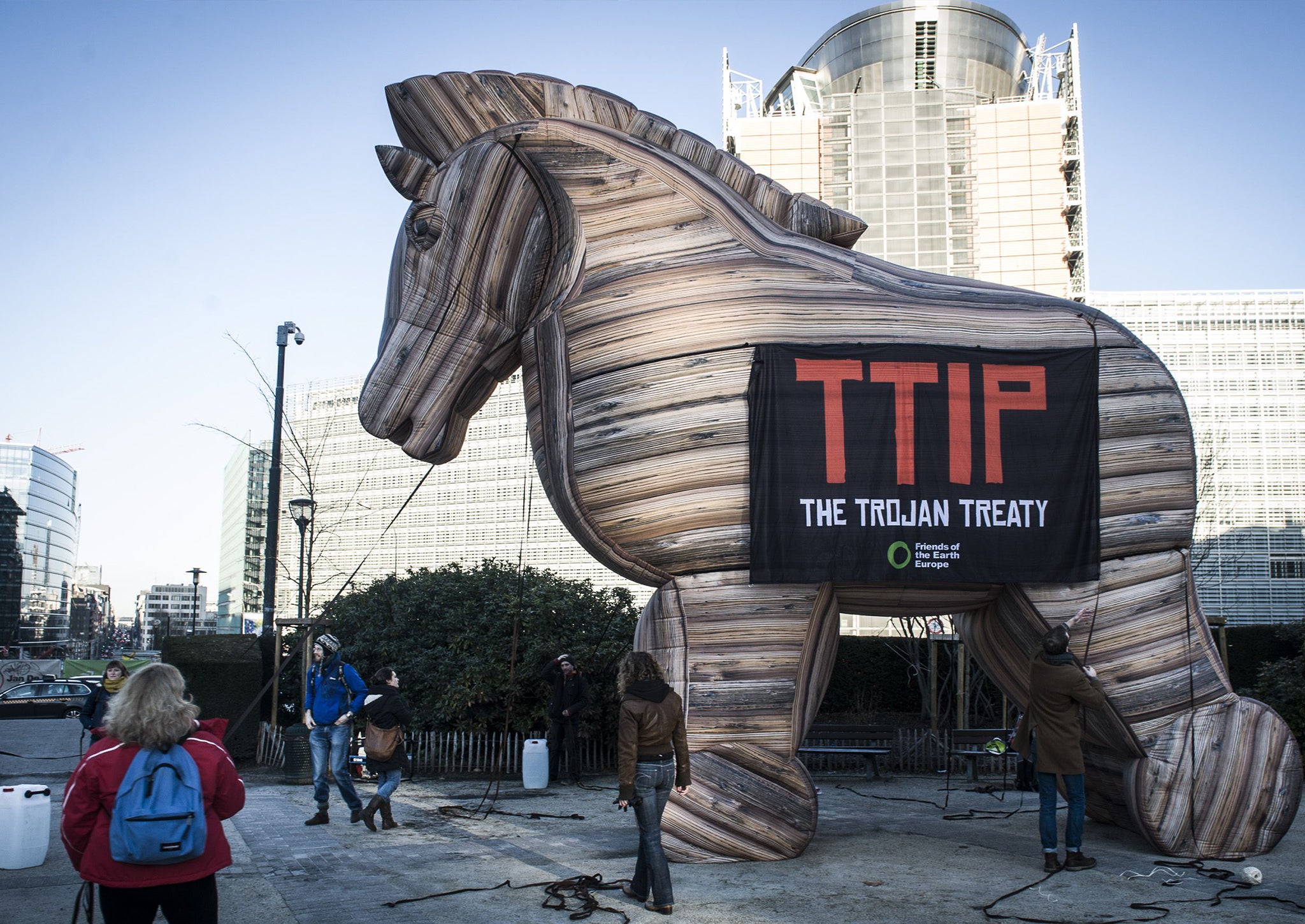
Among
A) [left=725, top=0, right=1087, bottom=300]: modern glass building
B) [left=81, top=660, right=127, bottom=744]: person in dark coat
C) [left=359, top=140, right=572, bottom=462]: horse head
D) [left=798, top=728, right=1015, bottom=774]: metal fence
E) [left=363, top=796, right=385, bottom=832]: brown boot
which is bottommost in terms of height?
[left=798, top=728, right=1015, bottom=774]: metal fence

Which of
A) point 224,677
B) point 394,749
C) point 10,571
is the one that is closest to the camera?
point 394,749

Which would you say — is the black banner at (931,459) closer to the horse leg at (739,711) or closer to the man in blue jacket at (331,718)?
the horse leg at (739,711)

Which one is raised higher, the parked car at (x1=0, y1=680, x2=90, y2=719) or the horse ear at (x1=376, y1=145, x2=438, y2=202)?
the horse ear at (x1=376, y1=145, x2=438, y2=202)

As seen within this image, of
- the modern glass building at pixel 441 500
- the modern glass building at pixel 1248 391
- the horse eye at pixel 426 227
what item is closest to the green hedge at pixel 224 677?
the horse eye at pixel 426 227

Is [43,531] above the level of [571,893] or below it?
above

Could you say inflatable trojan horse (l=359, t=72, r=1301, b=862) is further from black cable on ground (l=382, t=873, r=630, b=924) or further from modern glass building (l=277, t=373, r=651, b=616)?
modern glass building (l=277, t=373, r=651, b=616)

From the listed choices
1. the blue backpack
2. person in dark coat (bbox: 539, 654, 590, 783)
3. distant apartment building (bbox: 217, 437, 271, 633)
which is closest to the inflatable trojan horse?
the blue backpack

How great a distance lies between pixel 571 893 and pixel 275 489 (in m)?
9.35

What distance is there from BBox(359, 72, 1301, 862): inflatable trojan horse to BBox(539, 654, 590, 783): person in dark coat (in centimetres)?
532

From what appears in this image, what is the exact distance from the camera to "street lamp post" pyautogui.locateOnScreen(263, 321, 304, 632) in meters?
13.0

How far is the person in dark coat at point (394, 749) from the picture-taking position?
7.78 meters

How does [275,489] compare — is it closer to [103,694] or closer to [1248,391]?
[103,694]

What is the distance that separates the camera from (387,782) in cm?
798

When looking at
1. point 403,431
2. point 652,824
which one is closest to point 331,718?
point 403,431
